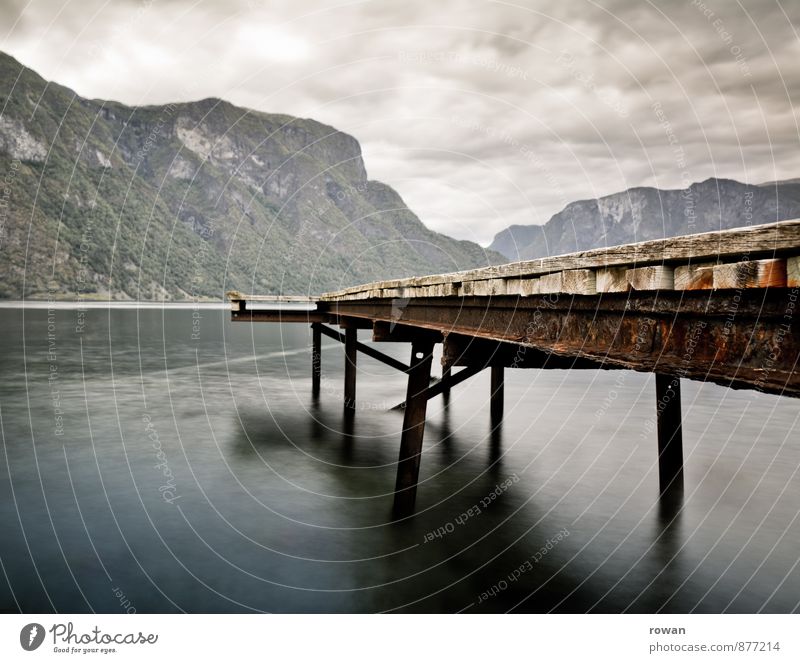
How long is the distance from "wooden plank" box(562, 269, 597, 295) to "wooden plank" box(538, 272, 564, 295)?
0.20 ft

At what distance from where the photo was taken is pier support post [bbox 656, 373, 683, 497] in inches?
480

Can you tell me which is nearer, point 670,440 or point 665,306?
point 665,306

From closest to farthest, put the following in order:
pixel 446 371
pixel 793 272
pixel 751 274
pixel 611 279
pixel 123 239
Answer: pixel 793 272, pixel 751 274, pixel 611 279, pixel 446 371, pixel 123 239

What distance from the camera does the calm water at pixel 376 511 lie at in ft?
27.5

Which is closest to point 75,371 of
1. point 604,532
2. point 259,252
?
point 604,532

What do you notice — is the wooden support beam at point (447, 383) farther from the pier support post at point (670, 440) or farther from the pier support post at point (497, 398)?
the pier support post at point (497, 398)

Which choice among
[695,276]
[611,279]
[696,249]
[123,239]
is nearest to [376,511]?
[611,279]

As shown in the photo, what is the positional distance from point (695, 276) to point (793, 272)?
0.63m

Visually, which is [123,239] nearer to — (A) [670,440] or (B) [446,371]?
(B) [446,371]

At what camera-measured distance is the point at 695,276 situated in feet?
11.5

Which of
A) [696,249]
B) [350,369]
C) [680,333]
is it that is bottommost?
[350,369]

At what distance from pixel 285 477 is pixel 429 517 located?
4.30 meters

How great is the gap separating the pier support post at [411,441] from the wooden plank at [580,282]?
5.65 m

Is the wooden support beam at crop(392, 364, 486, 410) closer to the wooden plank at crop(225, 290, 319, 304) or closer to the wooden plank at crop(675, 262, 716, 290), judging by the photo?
the wooden plank at crop(675, 262, 716, 290)
